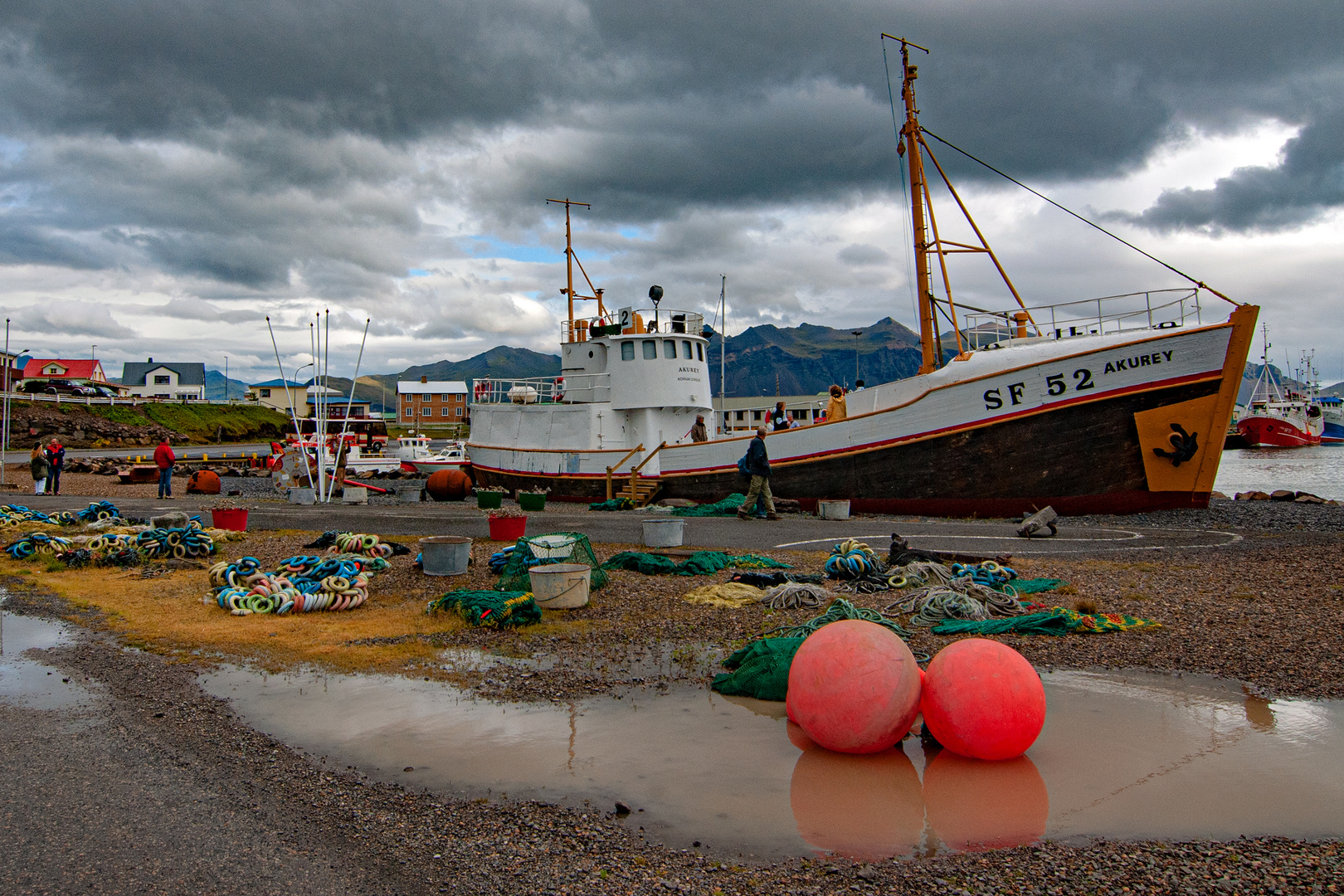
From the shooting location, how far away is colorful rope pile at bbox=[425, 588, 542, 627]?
730cm

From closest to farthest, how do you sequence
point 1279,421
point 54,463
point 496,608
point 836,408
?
point 496,608
point 836,408
point 54,463
point 1279,421

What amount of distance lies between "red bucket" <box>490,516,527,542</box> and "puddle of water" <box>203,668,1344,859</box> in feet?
Answer: 23.3

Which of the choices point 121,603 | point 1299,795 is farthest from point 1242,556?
point 121,603

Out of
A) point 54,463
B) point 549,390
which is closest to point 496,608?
point 549,390

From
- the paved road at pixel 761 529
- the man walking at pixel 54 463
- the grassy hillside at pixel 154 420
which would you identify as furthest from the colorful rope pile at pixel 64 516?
the grassy hillside at pixel 154 420

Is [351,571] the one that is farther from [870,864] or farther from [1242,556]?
[1242,556]

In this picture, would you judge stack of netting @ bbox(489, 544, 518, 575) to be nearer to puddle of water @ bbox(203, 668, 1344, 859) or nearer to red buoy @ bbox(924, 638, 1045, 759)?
puddle of water @ bbox(203, 668, 1344, 859)

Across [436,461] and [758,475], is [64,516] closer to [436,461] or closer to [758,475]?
[758,475]

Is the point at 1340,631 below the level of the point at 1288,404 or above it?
Answer: below

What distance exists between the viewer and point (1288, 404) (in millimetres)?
82188

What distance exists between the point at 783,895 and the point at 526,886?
1.00 m

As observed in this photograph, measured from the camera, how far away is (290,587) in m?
8.48

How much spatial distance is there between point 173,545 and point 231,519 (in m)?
2.55

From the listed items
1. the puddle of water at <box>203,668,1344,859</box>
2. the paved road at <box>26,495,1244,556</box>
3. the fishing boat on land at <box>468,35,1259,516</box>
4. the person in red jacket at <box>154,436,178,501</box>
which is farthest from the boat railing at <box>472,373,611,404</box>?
the puddle of water at <box>203,668,1344,859</box>
